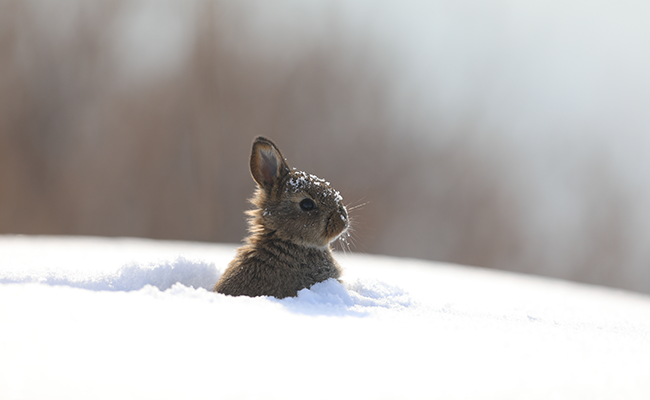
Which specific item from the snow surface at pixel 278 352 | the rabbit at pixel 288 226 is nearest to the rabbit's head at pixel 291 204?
the rabbit at pixel 288 226

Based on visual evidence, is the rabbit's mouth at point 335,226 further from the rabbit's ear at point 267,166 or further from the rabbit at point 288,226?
the rabbit's ear at point 267,166

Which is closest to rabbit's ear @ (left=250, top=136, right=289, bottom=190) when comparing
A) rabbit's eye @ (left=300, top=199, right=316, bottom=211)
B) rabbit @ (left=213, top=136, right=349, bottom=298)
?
rabbit @ (left=213, top=136, right=349, bottom=298)

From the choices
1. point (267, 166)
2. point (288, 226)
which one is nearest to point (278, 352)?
point (288, 226)

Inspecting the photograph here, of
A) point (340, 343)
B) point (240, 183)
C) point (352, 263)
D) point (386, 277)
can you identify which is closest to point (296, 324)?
point (340, 343)

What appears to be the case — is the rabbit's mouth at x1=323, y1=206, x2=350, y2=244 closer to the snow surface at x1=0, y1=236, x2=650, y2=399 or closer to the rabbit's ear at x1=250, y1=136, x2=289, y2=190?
the rabbit's ear at x1=250, y1=136, x2=289, y2=190

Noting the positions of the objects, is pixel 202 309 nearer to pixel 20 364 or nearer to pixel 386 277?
pixel 20 364

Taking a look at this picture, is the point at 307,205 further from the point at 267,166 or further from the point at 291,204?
the point at 267,166

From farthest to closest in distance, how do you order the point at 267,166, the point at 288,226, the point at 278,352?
the point at 267,166 → the point at 288,226 → the point at 278,352
